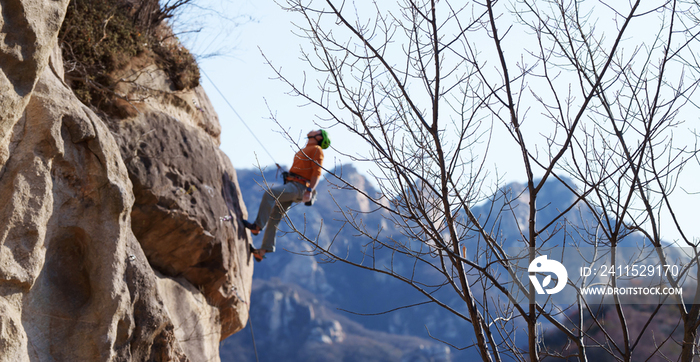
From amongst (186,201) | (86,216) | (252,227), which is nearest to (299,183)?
(252,227)

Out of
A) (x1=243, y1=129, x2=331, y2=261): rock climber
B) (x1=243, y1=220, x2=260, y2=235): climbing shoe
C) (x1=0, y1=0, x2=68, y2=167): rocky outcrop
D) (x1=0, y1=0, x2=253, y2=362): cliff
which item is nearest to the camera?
(x1=0, y1=0, x2=68, y2=167): rocky outcrop

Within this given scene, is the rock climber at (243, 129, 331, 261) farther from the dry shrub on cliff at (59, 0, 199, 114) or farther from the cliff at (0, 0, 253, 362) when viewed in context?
the dry shrub on cliff at (59, 0, 199, 114)

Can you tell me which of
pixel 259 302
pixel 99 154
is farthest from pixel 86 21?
pixel 259 302

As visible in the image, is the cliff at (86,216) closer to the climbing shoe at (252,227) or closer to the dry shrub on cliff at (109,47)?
the dry shrub on cliff at (109,47)

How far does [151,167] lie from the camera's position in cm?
621

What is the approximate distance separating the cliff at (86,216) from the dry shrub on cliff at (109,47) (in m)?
0.08

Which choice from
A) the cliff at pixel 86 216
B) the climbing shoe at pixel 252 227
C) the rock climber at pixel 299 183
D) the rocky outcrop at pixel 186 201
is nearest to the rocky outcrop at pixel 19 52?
the cliff at pixel 86 216

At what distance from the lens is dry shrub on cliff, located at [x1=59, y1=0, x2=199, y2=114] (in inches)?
245

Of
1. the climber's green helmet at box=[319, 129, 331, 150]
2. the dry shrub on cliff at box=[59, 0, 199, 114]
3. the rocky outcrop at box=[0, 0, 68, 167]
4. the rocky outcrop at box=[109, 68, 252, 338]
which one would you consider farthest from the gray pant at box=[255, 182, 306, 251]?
the rocky outcrop at box=[0, 0, 68, 167]

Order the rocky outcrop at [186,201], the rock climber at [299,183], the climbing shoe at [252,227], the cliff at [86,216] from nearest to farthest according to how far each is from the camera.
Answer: the cliff at [86,216] < the rocky outcrop at [186,201] < the rock climber at [299,183] < the climbing shoe at [252,227]

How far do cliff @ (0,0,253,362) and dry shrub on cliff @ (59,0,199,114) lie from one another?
78mm

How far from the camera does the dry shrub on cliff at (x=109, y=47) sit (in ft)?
20.4

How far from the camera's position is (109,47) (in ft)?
21.8

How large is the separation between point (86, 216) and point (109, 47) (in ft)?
10.6
